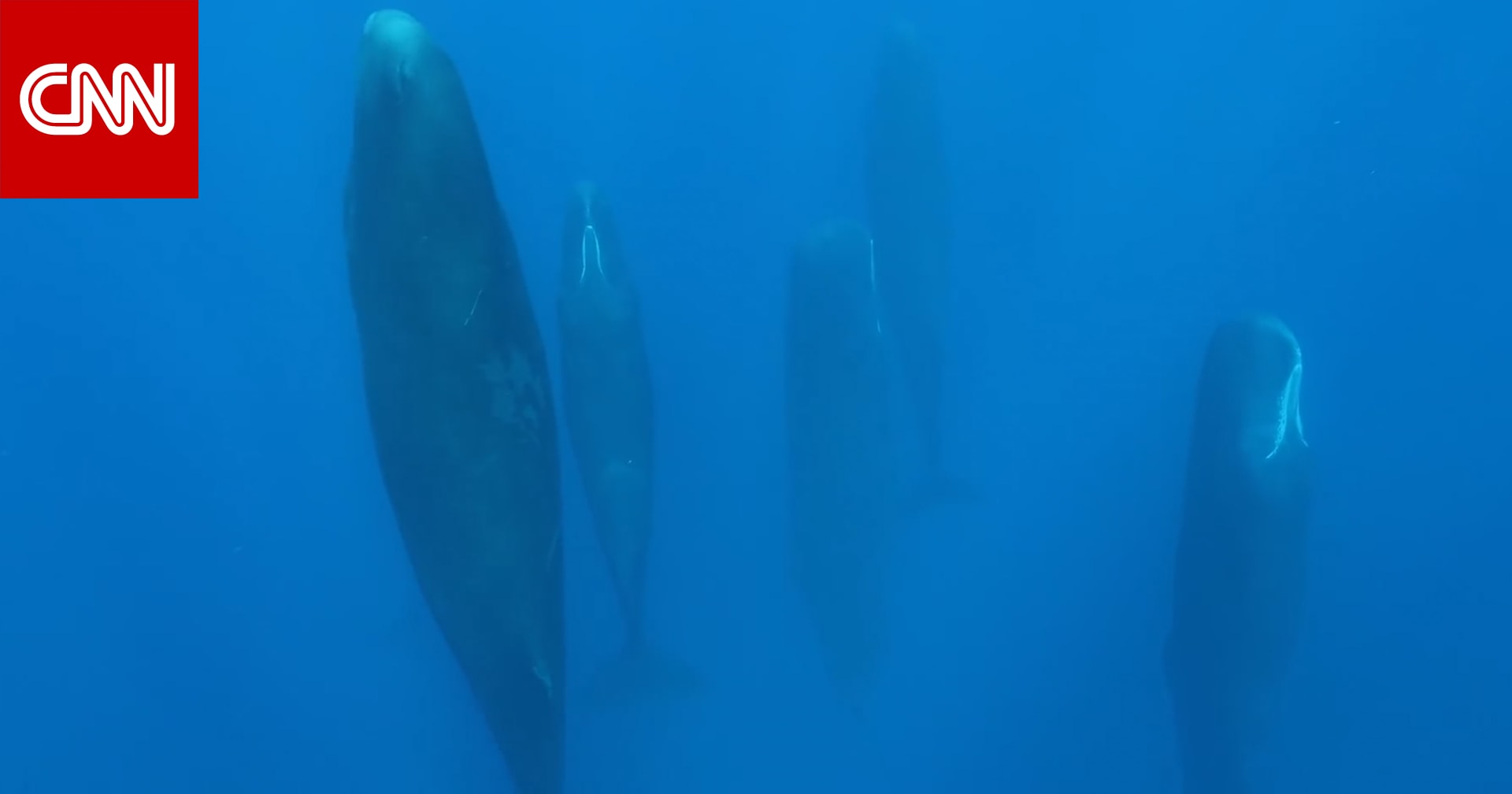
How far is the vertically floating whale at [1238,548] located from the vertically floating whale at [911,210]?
1.72 meters

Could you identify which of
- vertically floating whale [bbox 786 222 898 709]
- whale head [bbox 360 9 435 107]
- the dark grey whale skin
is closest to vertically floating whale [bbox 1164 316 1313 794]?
vertically floating whale [bbox 786 222 898 709]

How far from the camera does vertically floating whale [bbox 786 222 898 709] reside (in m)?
4.93

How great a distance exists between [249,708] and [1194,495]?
16.9 ft

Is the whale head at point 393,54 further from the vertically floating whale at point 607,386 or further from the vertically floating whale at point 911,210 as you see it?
the vertically floating whale at point 911,210

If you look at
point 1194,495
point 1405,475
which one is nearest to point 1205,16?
point 1405,475

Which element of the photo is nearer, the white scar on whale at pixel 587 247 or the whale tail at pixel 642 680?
the white scar on whale at pixel 587 247

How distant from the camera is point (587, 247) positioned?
495 centimetres

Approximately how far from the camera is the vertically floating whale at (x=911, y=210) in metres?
6.25

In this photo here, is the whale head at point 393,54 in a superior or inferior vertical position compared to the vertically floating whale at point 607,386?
superior

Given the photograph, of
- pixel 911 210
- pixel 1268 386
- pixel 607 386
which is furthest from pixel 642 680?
Answer: pixel 1268 386

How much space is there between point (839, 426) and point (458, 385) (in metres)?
2.21

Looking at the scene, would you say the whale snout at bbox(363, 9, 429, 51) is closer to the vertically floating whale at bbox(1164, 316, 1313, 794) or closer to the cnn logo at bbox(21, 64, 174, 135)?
the vertically floating whale at bbox(1164, 316, 1313, 794)

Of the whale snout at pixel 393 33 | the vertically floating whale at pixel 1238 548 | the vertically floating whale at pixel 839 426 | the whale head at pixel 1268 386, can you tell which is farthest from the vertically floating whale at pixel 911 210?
the whale snout at pixel 393 33

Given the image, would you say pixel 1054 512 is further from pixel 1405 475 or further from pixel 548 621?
pixel 548 621
